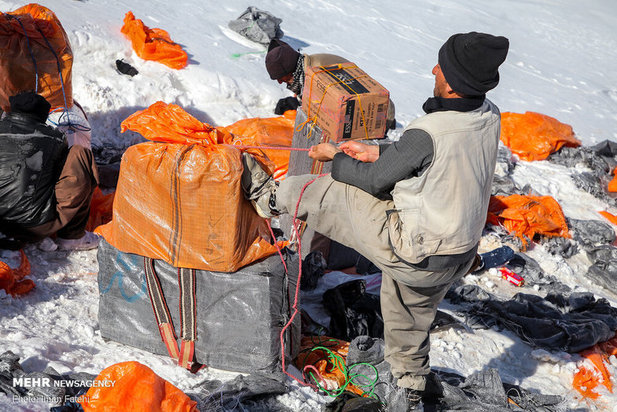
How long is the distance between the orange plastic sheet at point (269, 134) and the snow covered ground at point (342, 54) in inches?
27.4

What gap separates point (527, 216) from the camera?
589 centimetres

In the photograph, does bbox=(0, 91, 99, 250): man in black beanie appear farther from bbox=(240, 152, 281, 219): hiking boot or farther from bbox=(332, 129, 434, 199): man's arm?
bbox=(332, 129, 434, 199): man's arm

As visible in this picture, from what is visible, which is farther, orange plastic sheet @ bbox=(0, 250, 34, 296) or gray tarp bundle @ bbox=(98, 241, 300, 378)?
orange plastic sheet @ bbox=(0, 250, 34, 296)

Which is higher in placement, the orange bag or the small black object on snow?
the orange bag

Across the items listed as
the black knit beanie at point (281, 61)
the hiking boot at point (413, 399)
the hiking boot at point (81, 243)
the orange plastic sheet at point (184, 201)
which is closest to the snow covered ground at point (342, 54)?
the hiking boot at point (81, 243)

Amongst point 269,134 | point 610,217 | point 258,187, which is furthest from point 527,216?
point 258,187

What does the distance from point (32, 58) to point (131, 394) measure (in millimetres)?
3434

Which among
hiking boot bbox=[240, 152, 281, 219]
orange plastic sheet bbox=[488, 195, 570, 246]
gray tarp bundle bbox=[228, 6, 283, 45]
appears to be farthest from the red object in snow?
Answer: gray tarp bundle bbox=[228, 6, 283, 45]

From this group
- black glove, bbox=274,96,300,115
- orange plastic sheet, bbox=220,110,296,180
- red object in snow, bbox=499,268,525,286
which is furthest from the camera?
black glove, bbox=274,96,300,115

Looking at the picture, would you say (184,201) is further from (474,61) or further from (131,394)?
(474,61)

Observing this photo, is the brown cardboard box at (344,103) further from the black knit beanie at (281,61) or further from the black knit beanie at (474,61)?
the black knit beanie at (474,61)

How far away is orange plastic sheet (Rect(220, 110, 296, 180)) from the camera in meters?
5.36

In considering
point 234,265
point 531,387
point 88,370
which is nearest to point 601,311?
point 531,387

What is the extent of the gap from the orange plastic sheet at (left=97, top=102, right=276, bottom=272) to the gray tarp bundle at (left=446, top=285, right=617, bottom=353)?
209 centimetres
